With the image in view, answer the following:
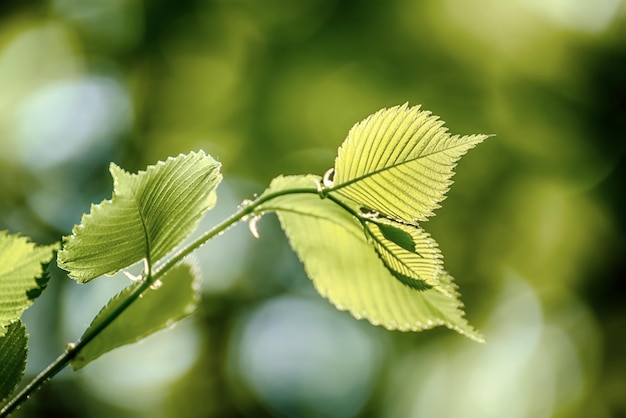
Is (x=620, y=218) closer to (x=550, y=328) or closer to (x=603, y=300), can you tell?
A: (x=603, y=300)

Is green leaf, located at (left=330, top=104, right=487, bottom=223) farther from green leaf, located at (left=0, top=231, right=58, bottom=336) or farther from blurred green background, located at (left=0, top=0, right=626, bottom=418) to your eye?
blurred green background, located at (left=0, top=0, right=626, bottom=418)

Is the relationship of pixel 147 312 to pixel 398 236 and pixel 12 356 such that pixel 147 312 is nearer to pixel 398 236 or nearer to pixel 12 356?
pixel 12 356

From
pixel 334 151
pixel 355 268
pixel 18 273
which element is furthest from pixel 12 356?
pixel 334 151

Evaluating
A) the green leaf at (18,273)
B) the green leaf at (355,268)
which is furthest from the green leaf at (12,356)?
the green leaf at (355,268)

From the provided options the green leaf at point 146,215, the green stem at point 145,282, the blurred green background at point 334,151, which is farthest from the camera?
the blurred green background at point 334,151

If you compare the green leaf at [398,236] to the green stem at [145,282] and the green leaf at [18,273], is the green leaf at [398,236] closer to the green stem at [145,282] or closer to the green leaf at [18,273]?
the green stem at [145,282]

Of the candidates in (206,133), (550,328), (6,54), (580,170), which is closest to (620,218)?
(580,170)

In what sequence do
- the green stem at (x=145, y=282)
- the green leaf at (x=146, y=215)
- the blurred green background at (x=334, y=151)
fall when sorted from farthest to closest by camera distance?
the blurred green background at (x=334, y=151), the green leaf at (x=146, y=215), the green stem at (x=145, y=282)

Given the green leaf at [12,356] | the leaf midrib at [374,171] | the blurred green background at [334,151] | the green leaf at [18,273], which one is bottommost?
the green leaf at [12,356]
